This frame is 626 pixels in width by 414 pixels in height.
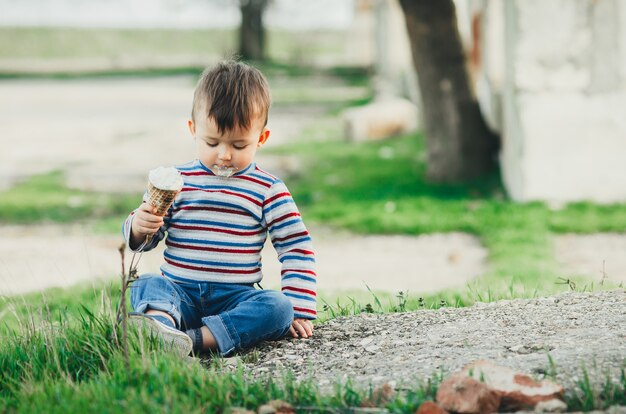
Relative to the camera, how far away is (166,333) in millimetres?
3014

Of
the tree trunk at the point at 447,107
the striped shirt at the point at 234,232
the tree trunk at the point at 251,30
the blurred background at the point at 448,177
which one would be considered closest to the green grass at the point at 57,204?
the blurred background at the point at 448,177

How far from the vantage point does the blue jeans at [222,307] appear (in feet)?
10.6

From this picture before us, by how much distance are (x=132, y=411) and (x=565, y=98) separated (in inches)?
237

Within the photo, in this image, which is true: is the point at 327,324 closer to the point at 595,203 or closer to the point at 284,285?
the point at 284,285

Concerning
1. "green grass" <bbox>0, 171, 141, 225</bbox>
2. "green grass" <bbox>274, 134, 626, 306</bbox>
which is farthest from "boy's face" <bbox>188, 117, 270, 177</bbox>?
"green grass" <bbox>0, 171, 141, 225</bbox>

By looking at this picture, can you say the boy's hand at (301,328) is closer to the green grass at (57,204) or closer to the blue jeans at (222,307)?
the blue jeans at (222,307)

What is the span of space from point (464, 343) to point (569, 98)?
5.00 meters

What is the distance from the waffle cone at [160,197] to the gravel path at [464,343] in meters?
0.62

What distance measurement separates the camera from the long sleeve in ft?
11.2

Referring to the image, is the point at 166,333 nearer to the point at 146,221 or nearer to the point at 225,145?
the point at 146,221

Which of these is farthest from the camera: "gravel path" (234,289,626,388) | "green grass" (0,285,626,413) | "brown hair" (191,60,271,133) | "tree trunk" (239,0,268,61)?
"tree trunk" (239,0,268,61)

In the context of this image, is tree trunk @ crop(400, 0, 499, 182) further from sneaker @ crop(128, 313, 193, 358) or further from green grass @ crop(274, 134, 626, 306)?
sneaker @ crop(128, 313, 193, 358)

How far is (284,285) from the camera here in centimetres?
344

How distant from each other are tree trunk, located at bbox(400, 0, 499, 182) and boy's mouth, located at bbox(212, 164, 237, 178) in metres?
5.04
